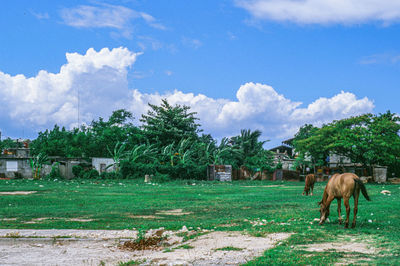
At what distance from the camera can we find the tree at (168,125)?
178 ft

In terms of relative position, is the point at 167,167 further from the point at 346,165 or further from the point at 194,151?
the point at 346,165

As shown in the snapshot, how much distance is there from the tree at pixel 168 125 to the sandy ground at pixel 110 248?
42.9 meters

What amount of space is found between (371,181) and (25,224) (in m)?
43.8

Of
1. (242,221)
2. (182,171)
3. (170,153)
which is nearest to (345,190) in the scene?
(242,221)

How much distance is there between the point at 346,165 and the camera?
57.5 metres

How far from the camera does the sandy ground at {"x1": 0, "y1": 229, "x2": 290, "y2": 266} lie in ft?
25.3

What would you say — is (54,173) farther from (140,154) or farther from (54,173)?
(140,154)

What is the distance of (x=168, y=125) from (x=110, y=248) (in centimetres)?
4590

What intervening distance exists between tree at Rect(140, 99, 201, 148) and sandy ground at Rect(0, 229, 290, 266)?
42.9 metres

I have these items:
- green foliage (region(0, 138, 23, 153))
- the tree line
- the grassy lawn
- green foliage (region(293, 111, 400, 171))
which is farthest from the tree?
green foliage (region(0, 138, 23, 153))

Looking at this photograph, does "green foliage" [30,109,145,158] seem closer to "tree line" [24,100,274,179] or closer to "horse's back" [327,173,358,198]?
"tree line" [24,100,274,179]

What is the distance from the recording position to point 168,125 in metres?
54.7

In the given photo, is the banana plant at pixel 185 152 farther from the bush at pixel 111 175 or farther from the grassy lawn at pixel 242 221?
the grassy lawn at pixel 242 221

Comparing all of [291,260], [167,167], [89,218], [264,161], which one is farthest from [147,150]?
[291,260]
